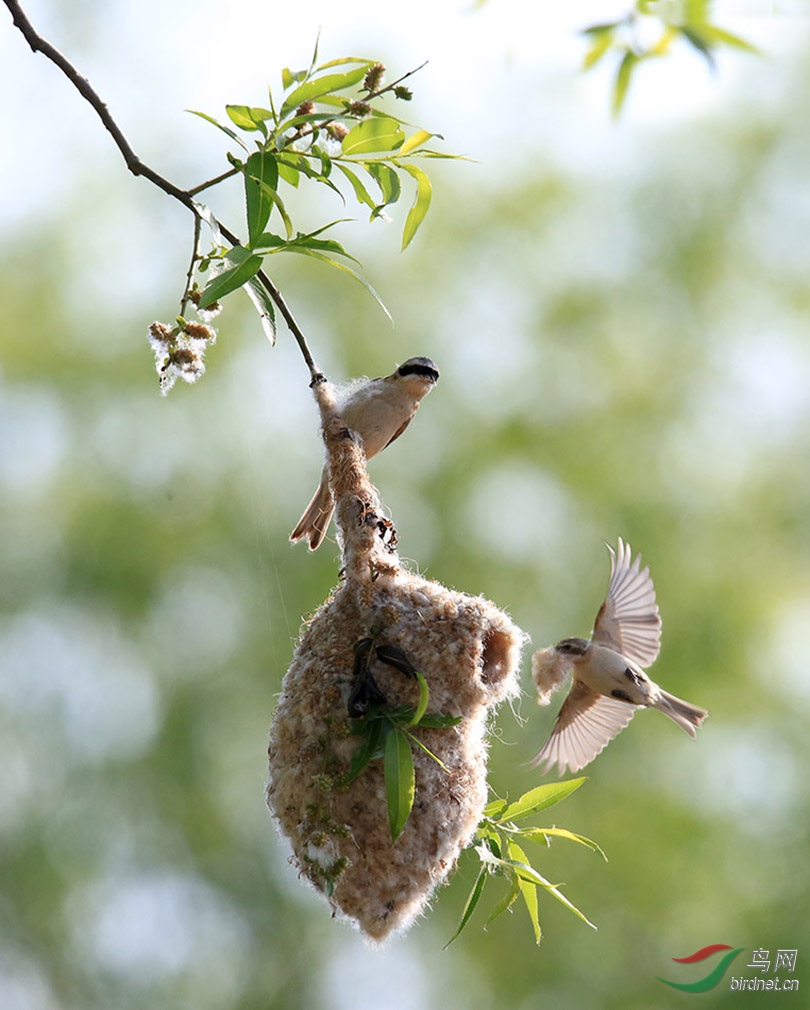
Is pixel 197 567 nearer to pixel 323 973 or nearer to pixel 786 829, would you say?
pixel 323 973

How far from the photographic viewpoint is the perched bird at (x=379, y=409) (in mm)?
2484

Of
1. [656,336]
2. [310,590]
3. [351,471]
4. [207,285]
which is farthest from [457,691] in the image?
[656,336]

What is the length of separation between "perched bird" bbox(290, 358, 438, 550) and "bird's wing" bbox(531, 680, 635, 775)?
745 millimetres

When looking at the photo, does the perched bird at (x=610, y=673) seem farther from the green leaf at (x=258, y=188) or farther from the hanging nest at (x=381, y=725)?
the green leaf at (x=258, y=188)

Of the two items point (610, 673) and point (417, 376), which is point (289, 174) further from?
point (610, 673)

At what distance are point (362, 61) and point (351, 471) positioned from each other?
733 millimetres

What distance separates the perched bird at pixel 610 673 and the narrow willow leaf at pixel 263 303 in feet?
3.21

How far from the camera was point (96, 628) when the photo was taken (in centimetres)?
878

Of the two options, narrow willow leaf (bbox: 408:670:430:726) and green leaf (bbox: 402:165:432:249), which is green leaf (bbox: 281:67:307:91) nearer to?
green leaf (bbox: 402:165:432:249)

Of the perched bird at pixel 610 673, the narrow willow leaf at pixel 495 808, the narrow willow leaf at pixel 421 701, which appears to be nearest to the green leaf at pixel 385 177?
the narrow willow leaf at pixel 421 701

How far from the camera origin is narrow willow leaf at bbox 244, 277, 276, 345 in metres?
1.86

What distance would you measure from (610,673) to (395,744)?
102 centimetres

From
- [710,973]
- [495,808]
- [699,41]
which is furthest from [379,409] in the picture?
[710,973]

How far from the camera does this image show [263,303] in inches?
74.0
